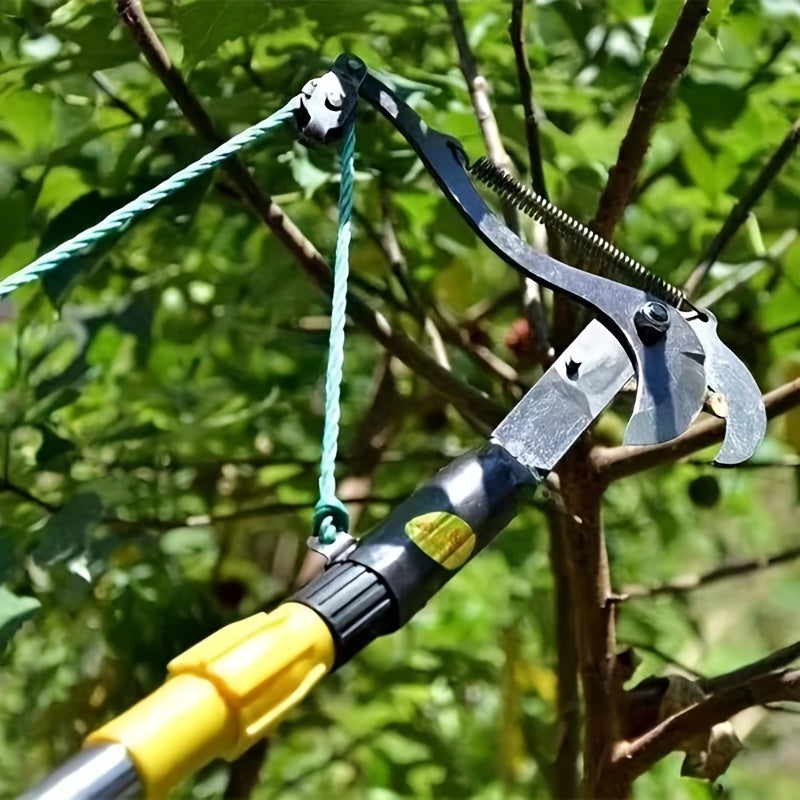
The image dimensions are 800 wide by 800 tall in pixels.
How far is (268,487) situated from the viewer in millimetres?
768

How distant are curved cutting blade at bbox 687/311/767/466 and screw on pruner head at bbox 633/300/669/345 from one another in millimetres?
20

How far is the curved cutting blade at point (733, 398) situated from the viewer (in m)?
0.33

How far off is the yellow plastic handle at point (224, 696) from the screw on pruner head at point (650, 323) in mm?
127

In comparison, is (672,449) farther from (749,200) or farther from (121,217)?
(121,217)

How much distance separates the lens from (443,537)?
30 cm

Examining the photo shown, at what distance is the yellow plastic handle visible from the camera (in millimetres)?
238

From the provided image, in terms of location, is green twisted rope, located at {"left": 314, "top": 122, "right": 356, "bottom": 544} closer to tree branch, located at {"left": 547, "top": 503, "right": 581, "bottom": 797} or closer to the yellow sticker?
the yellow sticker

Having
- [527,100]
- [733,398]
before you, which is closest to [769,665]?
[733,398]

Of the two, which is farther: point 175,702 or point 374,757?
point 374,757

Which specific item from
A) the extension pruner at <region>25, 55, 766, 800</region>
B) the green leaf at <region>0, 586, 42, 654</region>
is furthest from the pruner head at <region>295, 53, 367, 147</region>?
the green leaf at <region>0, 586, 42, 654</region>

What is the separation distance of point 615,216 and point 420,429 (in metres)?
0.43

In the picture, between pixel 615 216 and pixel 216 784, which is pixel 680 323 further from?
pixel 216 784

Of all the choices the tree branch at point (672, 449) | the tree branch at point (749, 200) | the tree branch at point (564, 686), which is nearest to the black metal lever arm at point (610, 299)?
the tree branch at point (672, 449)

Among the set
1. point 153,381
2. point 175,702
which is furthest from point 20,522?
point 175,702
